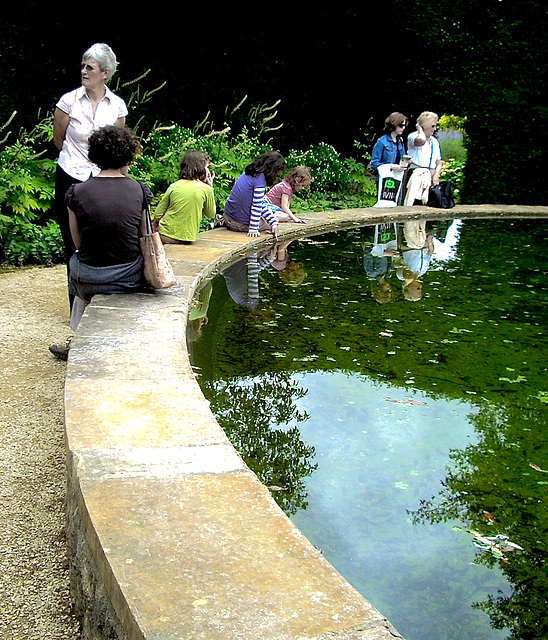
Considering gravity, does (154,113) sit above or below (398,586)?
above

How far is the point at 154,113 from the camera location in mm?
11023

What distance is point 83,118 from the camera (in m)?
4.46

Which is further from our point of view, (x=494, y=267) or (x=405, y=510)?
(x=494, y=267)

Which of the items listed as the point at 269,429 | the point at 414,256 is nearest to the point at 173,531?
the point at 269,429

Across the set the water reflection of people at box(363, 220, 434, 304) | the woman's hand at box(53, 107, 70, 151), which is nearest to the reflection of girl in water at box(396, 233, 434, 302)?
the water reflection of people at box(363, 220, 434, 304)

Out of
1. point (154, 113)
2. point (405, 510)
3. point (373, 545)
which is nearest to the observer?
point (373, 545)

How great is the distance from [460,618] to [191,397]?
129 cm

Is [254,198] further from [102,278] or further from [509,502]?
[509,502]

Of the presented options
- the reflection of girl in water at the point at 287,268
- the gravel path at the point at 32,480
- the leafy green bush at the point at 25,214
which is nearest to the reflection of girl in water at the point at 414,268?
the reflection of girl in water at the point at 287,268

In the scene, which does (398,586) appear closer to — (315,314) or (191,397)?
(191,397)

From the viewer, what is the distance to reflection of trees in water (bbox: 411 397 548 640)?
7.46 feet

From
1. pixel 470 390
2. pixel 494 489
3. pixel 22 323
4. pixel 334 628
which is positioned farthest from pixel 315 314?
pixel 334 628

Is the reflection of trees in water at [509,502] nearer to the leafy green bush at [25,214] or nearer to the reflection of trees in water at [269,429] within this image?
the reflection of trees in water at [269,429]

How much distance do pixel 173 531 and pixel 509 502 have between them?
1481mm
